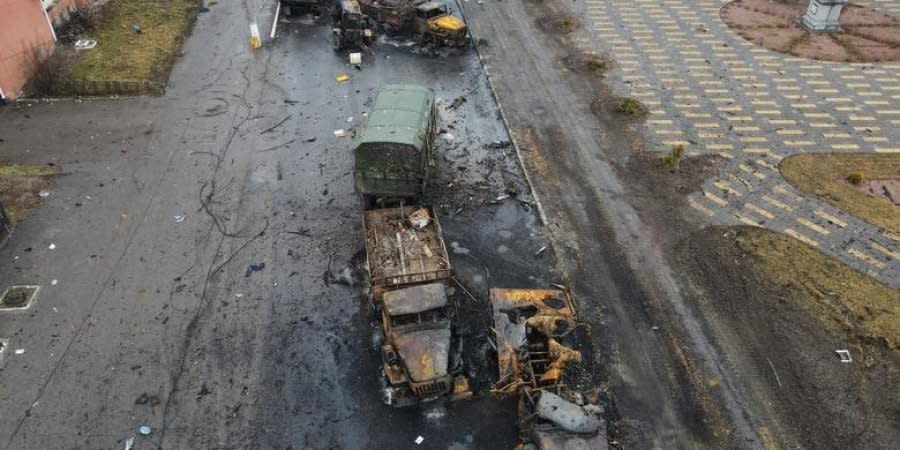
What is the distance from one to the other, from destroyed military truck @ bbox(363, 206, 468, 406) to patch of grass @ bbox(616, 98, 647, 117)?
446 inches

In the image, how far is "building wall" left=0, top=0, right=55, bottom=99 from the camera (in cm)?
2170

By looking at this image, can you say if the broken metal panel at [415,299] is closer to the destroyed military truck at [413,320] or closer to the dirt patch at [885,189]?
the destroyed military truck at [413,320]

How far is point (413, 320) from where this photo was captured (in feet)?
42.2

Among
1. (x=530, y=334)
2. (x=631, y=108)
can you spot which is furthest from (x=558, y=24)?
(x=530, y=334)

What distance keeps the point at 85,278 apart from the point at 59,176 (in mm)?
5357

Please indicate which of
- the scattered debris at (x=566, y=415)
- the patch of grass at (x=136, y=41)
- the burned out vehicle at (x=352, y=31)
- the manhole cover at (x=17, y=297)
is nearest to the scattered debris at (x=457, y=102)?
the burned out vehicle at (x=352, y=31)

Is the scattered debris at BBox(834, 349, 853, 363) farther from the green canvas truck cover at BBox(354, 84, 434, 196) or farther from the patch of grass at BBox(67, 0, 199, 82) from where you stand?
the patch of grass at BBox(67, 0, 199, 82)

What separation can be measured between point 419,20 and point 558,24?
697cm

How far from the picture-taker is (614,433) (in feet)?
40.7

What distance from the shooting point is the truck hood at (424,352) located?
40.3ft

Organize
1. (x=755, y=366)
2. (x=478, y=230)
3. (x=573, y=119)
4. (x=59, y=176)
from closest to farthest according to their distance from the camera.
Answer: (x=755, y=366), (x=478, y=230), (x=59, y=176), (x=573, y=119)

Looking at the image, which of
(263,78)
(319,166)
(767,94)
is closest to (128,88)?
(263,78)

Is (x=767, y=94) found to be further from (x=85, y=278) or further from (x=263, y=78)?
(x=85, y=278)

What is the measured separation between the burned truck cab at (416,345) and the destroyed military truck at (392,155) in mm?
4240
